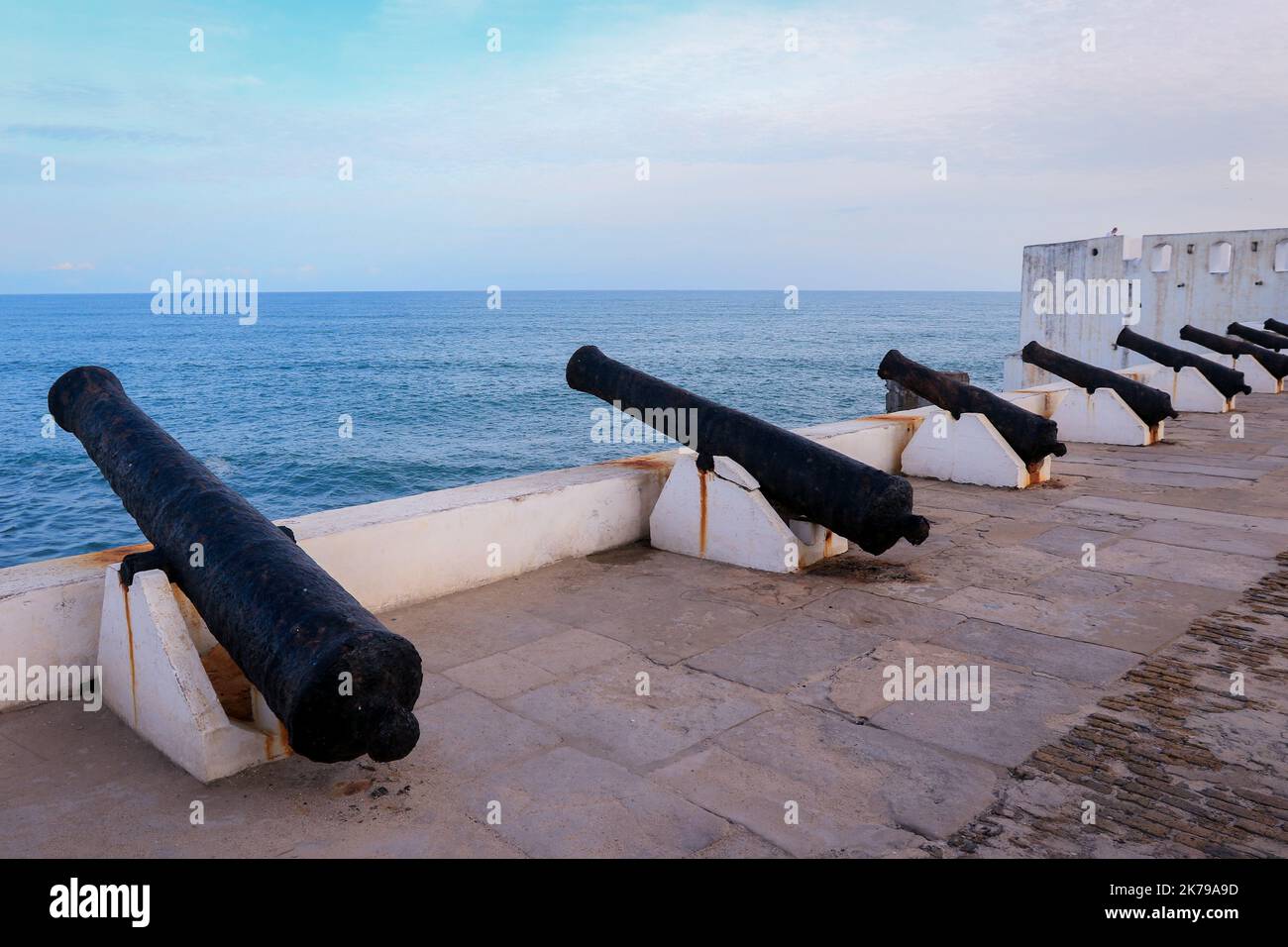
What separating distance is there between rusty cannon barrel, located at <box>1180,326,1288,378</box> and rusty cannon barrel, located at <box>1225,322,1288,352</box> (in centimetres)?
142

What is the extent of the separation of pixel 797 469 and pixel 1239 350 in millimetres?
13765

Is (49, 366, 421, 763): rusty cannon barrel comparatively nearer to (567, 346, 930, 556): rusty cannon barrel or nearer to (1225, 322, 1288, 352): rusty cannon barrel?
(567, 346, 930, 556): rusty cannon barrel

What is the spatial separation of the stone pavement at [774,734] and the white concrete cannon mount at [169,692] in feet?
0.26

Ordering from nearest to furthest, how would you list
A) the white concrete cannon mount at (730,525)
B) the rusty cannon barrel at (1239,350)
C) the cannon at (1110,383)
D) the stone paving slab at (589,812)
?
the stone paving slab at (589,812)
the white concrete cannon mount at (730,525)
the cannon at (1110,383)
the rusty cannon barrel at (1239,350)

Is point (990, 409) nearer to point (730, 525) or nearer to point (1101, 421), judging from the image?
point (1101, 421)

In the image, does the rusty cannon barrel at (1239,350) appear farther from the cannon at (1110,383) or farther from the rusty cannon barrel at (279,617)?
the rusty cannon barrel at (279,617)

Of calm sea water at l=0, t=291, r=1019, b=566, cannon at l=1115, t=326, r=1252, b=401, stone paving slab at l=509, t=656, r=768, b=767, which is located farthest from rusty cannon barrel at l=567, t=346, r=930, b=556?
calm sea water at l=0, t=291, r=1019, b=566

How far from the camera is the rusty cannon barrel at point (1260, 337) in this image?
18.2 metres

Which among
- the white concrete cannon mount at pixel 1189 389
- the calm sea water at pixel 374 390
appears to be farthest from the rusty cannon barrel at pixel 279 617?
the calm sea water at pixel 374 390

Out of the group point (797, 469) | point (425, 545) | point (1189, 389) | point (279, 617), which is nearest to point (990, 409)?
point (797, 469)

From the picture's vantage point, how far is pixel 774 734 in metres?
3.73

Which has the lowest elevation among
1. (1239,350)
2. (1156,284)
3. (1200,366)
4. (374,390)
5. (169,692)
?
(374,390)
